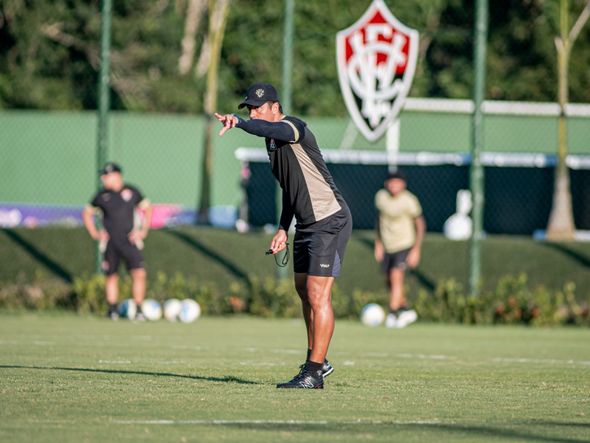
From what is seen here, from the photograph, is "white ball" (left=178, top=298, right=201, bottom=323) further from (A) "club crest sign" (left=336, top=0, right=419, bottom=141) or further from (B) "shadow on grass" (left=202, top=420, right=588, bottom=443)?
(B) "shadow on grass" (left=202, top=420, right=588, bottom=443)

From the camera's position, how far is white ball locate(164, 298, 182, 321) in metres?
18.6

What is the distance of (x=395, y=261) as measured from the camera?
60.6ft

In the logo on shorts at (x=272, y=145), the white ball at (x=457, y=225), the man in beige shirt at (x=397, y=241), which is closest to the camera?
the logo on shorts at (x=272, y=145)

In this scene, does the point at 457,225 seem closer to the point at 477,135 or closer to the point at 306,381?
the point at 477,135

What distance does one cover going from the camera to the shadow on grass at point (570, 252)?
65.0ft

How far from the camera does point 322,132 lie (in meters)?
32.5

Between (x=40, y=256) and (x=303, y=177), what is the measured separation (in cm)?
1156

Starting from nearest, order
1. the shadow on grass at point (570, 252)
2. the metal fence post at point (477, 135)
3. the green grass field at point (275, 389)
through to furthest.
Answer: the green grass field at point (275, 389) → the metal fence post at point (477, 135) → the shadow on grass at point (570, 252)

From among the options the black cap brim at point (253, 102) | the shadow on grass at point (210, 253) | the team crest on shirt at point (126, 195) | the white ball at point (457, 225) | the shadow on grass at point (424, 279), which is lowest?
the shadow on grass at point (424, 279)

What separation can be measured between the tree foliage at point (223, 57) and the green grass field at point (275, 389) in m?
21.0

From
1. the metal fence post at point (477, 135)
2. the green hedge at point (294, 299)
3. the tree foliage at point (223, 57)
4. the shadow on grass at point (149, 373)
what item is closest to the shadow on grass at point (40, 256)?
the green hedge at point (294, 299)

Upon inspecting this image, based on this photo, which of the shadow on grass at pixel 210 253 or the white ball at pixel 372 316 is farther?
the shadow on grass at pixel 210 253

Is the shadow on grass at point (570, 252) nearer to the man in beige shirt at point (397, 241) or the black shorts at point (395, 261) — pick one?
the man in beige shirt at point (397, 241)

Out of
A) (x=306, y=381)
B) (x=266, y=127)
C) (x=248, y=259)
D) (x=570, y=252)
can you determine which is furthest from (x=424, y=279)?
(x=266, y=127)
